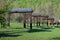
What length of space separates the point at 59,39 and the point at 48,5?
32.3 m

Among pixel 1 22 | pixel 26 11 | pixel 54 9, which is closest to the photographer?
pixel 1 22

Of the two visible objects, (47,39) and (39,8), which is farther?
(39,8)

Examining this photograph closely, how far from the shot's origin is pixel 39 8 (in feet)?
151

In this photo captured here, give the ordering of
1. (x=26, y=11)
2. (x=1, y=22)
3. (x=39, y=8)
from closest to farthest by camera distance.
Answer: (x=1, y=22) → (x=26, y=11) → (x=39, y=8)

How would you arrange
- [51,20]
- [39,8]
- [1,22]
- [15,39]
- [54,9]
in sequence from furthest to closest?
1. [39,8]
2. [54,9]
3. [51,20]
4. [1,22]
5. [15,39]

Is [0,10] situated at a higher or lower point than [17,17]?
higher

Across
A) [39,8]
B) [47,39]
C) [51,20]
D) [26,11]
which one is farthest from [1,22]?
[39,8]

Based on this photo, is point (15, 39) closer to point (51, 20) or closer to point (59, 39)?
point (59, 39)

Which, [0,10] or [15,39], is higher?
[0,10]

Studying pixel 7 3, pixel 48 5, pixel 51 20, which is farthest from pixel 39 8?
pixel 7 3

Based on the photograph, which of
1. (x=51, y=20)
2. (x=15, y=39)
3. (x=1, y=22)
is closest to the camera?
(x=15, y=39)

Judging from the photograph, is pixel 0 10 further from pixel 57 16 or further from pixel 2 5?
pixel 57 16

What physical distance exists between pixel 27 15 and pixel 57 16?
27293 mm

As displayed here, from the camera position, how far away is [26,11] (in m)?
18.8
